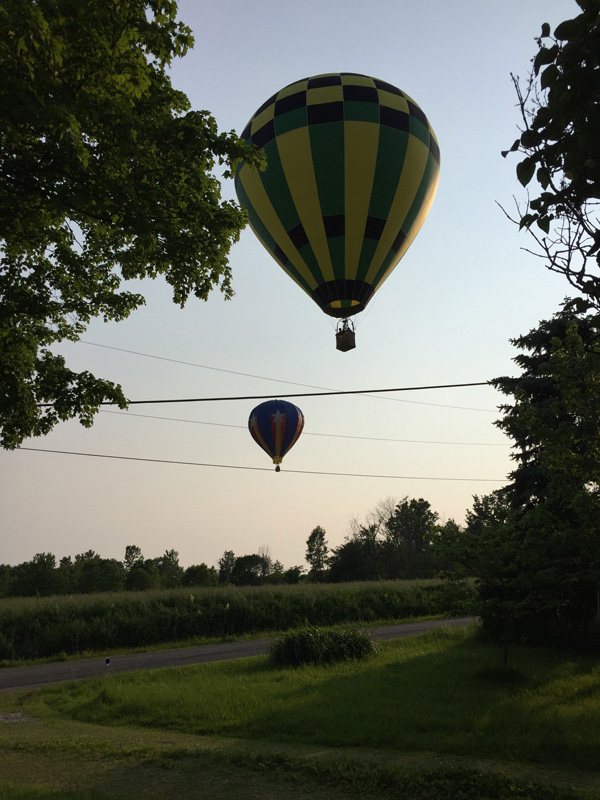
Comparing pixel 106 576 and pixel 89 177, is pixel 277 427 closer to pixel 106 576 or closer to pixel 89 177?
pixel 89 177

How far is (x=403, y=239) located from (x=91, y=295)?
1137 centimetres

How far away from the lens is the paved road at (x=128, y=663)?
18.2 metres

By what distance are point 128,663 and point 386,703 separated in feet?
40.8

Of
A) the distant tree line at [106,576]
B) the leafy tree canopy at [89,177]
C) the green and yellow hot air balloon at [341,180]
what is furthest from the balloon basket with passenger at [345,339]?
the distant tree line at [106,576]

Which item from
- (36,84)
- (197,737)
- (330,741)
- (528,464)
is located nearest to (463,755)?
(330,741)

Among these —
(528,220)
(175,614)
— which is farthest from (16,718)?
(175,614)

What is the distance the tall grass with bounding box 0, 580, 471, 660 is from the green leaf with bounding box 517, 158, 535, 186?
25.0 meters

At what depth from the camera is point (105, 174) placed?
25.2 ft

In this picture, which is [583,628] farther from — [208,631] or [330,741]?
[208,631]

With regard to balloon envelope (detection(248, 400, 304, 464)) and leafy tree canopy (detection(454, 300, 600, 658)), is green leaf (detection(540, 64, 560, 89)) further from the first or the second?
balloon envelope (detection(248, 400, 304, 464))

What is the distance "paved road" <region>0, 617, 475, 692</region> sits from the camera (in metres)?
18.2

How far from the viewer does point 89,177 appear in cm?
769

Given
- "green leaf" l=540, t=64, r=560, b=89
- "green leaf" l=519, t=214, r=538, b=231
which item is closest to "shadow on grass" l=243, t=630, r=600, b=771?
"green leaf" l=519, t=214, r=538, b=231

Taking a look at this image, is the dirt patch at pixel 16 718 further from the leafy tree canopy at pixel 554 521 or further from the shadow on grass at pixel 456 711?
the leafy tree canopy at pixel 554 521
